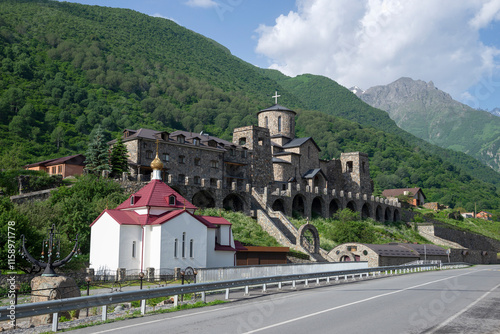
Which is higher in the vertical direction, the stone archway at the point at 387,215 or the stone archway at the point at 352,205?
the stone archway at the point at 352,205

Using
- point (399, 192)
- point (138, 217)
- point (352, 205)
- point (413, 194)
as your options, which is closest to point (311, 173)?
point (352, 205)

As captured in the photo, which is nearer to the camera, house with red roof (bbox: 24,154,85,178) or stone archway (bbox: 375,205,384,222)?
house with red roof (bbox: 24,154,85,178)

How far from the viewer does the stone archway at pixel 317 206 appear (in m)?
66.4

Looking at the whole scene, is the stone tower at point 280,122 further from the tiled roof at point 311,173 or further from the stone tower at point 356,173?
the stone tower at point 356,173

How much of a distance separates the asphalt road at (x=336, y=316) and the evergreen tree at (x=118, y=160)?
31.8 meters

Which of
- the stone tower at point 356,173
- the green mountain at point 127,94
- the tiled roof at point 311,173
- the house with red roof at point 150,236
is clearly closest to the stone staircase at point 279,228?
the house with red roof at point 150,236

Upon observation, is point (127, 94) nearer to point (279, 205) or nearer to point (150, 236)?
point (279, 205)

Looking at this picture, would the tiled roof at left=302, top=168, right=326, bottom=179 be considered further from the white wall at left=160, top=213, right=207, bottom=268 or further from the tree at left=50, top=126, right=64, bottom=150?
the tree at left=50, top=126, right=64, bottom=150

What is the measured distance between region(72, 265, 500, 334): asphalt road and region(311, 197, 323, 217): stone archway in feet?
153

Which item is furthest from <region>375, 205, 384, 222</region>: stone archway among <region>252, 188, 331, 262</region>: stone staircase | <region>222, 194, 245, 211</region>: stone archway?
<region>222, 194, 245, 211</region>: stone archway

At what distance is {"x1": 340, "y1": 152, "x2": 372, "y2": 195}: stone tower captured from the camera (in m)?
78.0

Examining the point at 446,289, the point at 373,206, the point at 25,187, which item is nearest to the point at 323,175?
the point at 373,206

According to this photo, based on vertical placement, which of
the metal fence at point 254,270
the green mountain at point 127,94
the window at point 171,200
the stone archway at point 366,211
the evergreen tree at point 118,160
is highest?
the green mountain at point 127,94

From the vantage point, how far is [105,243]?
33.9 m
